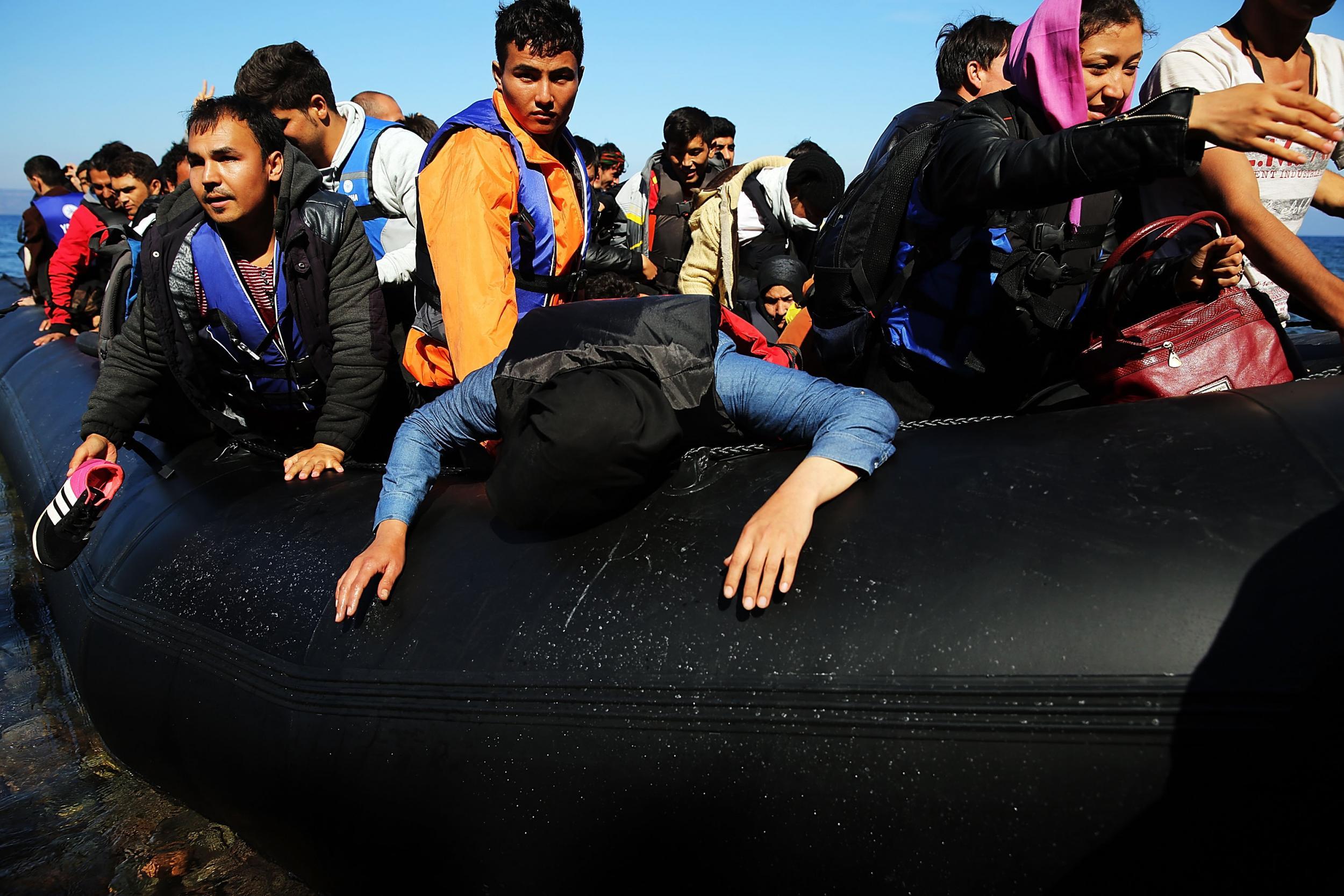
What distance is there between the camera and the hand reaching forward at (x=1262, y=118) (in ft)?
5.25

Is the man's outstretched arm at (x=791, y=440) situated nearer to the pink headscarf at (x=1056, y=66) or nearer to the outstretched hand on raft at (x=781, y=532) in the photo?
the outstretched hand on raft at (x=781, y=532)

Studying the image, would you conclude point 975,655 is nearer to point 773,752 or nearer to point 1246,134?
point 773,752

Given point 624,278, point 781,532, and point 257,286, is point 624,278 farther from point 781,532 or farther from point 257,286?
point 781,532

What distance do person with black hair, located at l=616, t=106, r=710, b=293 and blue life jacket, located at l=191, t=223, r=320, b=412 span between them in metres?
2.78

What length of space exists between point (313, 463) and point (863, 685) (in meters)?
2.12

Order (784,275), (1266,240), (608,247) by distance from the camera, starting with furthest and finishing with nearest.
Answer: (784,275), (608,247), (1266,240)

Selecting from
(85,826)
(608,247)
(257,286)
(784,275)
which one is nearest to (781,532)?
(257,286)

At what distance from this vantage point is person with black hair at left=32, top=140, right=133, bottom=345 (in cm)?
705

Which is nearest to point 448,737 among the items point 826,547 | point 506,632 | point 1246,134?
point 506,632

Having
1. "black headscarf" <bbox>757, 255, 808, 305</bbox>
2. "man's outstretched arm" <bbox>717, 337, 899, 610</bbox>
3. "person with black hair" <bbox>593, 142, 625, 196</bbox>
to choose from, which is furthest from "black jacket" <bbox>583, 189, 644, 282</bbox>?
"person with black hair" <bbox>593, 142, 625, 196</bbox>

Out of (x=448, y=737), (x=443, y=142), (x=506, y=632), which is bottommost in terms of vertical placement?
(x=448, y=737)

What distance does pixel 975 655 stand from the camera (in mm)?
1627

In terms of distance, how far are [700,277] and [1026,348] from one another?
2769 mm

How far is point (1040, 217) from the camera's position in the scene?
225 centimetres
